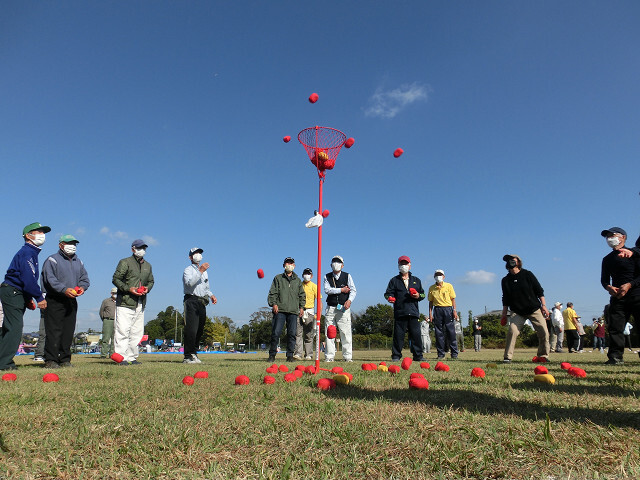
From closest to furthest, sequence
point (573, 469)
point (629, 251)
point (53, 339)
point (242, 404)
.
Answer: point (573, 469) < point (242, 404) < point (629, 251) < point (53, 339)

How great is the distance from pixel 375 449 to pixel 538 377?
3.04 metres

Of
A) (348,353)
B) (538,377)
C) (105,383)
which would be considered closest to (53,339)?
(105,383)

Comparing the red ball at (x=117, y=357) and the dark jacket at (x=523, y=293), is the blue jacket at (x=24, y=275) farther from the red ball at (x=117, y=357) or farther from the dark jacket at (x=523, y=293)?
the dark jacket at (x=523, y=293)

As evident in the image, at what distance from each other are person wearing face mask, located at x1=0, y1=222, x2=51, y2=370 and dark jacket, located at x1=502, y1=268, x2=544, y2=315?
8295 millimetres

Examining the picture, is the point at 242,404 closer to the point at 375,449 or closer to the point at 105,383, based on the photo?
the point at 375,449

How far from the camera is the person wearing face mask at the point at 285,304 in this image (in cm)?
888

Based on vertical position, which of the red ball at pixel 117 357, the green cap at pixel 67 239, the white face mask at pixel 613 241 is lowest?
the red ball at pixel 117 357

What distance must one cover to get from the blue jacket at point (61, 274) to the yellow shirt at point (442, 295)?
7.98 metres

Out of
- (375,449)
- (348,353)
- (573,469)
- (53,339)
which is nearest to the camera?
(573,469)

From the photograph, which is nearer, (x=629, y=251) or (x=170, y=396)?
(x=170, y=396)

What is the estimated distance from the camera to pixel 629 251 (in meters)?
5.38

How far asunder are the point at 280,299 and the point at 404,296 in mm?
2644

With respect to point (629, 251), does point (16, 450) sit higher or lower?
lower

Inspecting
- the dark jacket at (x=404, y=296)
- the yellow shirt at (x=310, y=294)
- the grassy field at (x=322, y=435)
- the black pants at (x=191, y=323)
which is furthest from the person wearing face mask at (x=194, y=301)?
the grassy field at (x=322, y=435)
